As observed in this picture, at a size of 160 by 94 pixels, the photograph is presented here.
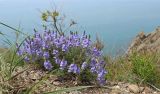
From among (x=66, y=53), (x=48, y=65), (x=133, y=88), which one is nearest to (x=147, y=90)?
(x=133, y=88)

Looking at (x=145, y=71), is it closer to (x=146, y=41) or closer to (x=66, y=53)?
(x=66, y=53)

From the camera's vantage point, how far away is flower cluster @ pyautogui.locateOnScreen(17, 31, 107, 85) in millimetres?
5562

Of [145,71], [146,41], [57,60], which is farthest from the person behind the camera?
[146,41]

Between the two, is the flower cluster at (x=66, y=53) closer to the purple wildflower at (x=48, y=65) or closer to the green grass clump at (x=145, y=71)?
the purple wildflower at (x=48, y=65)

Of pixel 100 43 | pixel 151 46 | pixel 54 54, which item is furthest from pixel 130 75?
pixel 151 46

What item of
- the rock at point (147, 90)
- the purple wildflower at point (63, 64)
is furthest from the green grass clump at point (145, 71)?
the purple wildflower at point (63, 64)

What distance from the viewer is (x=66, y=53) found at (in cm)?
571

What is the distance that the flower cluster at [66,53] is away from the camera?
18.2 ft

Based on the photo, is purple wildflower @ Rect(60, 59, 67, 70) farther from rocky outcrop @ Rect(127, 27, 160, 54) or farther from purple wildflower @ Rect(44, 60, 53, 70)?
rocky outcrop @ Rect(127, 27, 160, 54)

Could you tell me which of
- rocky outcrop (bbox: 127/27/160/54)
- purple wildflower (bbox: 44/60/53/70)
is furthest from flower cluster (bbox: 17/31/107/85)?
rocky outcrop (bbox: 127/27/160/54)

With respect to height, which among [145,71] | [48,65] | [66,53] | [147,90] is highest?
[66,53]

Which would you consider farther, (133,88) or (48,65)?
(133,88)

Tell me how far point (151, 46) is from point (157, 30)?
1046 mm

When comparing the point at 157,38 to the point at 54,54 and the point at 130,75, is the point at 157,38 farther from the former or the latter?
the point at 54,54
